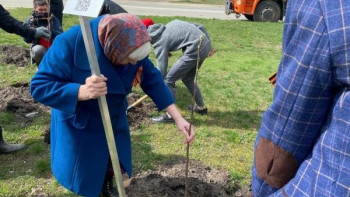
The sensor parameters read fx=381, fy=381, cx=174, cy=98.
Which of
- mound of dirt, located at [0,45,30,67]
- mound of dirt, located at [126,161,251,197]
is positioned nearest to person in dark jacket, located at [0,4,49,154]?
mound of dirt, located at [126,161,251,197]

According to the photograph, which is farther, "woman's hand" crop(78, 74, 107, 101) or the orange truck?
the orange truck

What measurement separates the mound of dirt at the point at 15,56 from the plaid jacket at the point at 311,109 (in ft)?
21.0

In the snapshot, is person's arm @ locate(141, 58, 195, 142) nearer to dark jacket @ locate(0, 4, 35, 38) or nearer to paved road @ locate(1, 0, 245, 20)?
dark jacket @ locate(0, 4, 35, 38)

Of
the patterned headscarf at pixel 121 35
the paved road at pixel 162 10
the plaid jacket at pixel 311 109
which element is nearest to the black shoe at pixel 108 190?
the patterned headscarf at pixel 121 35

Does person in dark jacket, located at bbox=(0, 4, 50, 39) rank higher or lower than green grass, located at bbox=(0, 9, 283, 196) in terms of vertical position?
higher

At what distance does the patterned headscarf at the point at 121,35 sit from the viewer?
191 centimetres

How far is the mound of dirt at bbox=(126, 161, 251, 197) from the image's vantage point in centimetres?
327

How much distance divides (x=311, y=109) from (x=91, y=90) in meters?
0.99

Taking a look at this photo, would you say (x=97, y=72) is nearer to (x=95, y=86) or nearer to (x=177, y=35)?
(x=95, y=86)

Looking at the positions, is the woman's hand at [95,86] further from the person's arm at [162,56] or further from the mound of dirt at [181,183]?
the person's arm at [162,56]

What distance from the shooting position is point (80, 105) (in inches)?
84.6

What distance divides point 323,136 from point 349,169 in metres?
0.14

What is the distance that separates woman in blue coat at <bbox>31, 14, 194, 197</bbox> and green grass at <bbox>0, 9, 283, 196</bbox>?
112 centimetres

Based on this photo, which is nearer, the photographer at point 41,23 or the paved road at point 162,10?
the photographer at point 41,23
